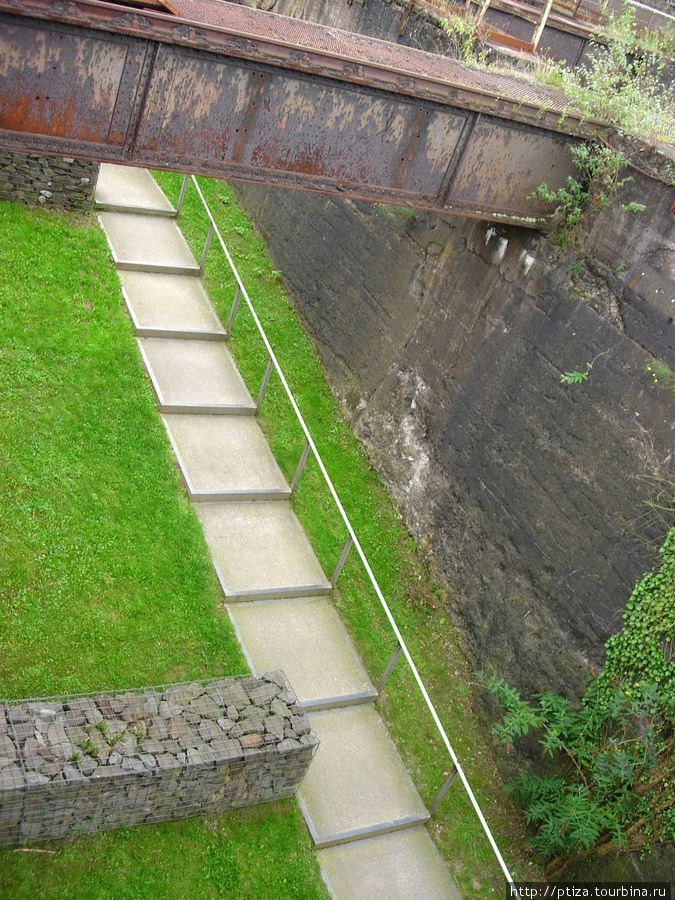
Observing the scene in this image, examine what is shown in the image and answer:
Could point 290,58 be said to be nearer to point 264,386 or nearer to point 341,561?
point 264,386

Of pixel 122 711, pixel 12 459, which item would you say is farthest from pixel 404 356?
pixel 122 711

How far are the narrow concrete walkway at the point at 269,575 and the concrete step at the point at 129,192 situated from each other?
61 mm

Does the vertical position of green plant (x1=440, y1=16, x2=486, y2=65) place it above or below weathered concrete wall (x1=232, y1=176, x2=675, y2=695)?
above

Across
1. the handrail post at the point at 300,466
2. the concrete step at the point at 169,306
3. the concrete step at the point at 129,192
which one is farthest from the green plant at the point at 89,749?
the concrete step at the point at 129,192

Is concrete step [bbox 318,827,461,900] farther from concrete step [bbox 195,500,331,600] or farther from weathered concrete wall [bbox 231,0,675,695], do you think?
concrete step [bbox 195,500,331,600]

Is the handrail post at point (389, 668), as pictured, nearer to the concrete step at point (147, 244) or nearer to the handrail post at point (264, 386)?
the handrail post at point (264, 386)

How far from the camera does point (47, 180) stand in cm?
960

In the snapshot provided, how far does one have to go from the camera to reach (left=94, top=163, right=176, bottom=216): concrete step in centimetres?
1062

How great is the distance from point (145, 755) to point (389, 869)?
2.05 metres

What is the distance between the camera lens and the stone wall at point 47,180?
9352 millimetres

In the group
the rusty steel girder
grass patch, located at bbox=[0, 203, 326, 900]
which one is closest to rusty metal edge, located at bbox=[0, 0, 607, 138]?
the rusty steel girder

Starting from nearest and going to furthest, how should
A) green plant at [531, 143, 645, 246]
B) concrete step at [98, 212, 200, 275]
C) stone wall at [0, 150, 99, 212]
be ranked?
1. green plant at [531, 143, 645, 246]
2. stone wall at [0, 150, 99, 212]
3. concrete step at [98, 212, 200, 275]

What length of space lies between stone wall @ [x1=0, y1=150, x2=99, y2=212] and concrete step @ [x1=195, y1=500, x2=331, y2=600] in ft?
15.5

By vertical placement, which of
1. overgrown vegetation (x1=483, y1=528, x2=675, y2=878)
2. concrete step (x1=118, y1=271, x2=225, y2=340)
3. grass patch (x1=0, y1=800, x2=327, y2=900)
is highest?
concrete step (x1=118, y1=271, x2=225, y2=340)
